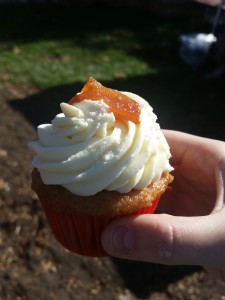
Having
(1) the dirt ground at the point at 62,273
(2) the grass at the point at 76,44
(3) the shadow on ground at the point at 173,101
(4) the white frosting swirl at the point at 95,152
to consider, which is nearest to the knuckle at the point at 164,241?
(4) the white frosting swirl at the point at 95,152

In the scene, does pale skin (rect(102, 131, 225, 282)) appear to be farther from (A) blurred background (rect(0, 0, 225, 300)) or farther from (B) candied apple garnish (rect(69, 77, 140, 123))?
(A) blurred background (rect(0, 0, 225, 300))

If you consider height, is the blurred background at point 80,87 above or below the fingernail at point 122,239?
below

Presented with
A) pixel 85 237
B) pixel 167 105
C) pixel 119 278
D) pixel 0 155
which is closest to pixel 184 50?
pixel 167 105

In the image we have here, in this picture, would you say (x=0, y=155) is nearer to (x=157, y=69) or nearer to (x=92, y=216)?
(x=92, y=216)

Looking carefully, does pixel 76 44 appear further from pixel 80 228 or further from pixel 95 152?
pixel 95 152

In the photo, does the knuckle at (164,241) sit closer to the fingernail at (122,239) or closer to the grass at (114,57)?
the fingernail at (122,239)

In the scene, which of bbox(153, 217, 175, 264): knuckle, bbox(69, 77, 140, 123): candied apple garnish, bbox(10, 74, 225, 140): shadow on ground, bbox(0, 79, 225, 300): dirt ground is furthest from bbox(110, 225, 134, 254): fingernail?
bbox(10, 74, 225, 140): shadow on ground
